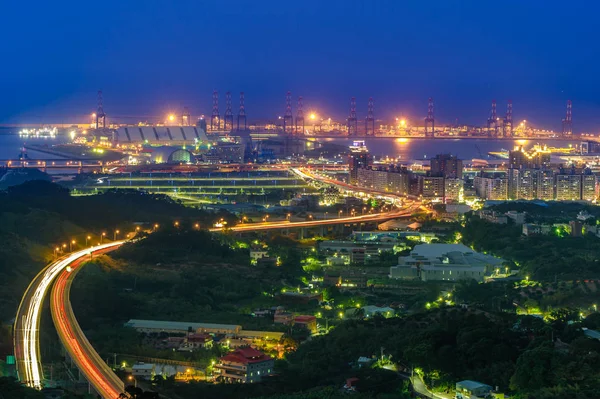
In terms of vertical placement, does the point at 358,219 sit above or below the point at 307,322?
below

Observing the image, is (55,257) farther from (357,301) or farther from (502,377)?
(502,377)

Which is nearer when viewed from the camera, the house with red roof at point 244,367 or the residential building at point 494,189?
the house with red roof at point 244,367

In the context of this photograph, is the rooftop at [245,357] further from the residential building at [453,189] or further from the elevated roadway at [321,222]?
the residential building at [453,189]


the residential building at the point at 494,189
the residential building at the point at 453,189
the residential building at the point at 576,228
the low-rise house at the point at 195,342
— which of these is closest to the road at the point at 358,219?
the residential building at the point at 453,189

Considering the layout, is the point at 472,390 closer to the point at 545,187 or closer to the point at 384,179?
the point at 545,187

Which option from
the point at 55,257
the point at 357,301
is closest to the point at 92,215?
the point at 55,257

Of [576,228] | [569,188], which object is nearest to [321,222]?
[576,228]
